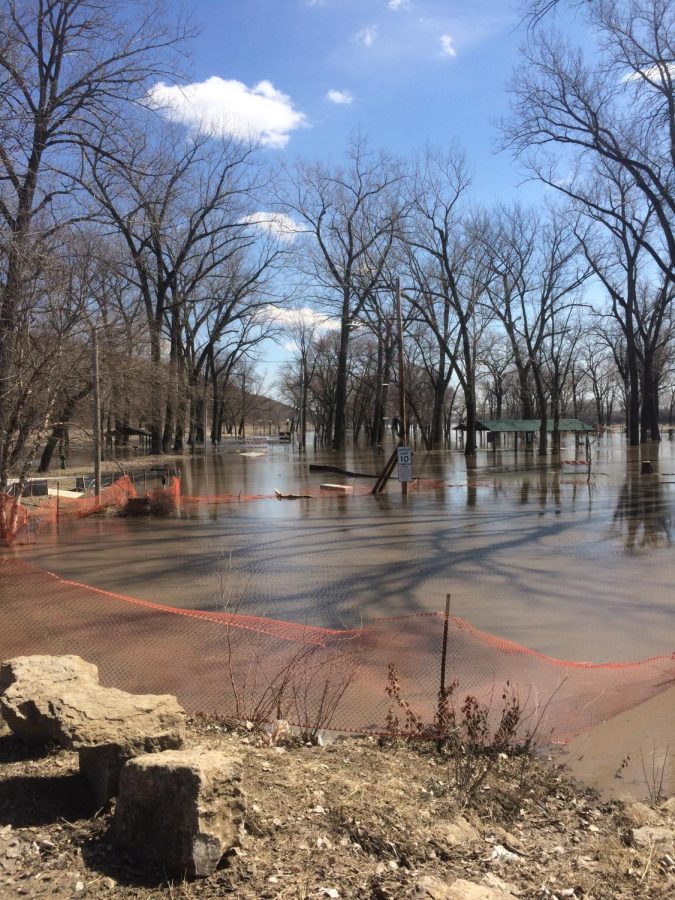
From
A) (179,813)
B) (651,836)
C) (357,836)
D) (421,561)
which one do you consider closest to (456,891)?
(357,836)

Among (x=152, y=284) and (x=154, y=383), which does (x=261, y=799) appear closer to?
(x=154, y=383)

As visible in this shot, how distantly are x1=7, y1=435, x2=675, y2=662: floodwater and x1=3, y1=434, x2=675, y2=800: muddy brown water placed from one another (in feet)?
0.09

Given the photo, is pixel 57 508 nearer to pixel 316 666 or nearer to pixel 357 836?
pixel 316 666

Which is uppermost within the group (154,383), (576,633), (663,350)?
(663,350)

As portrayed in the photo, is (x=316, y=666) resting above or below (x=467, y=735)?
above

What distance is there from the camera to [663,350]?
64.2 metres

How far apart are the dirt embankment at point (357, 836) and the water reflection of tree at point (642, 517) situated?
9.29 metres

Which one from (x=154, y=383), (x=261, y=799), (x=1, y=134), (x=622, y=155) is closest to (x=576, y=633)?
(x=261, y=799)

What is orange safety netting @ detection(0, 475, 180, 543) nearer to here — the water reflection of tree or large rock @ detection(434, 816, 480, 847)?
the water reflection of tree

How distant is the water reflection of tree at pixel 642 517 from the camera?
41.9 ft

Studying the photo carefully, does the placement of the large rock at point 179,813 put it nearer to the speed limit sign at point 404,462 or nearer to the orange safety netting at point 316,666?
the orange safety netting at point 316,666

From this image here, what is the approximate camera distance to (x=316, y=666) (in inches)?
221

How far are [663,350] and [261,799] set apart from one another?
226 ft

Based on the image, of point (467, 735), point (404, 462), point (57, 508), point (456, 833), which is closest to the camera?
point (456, 833)
